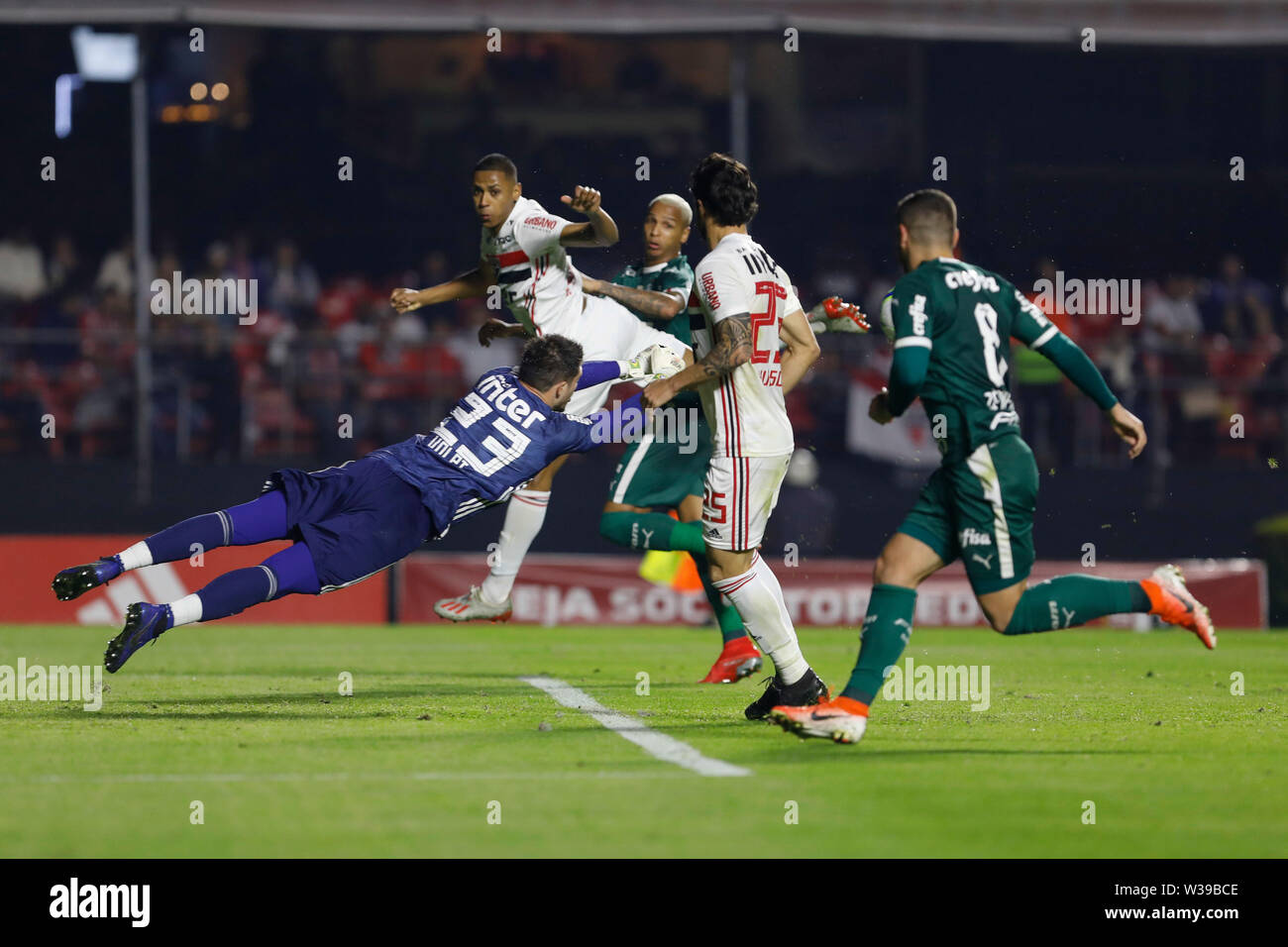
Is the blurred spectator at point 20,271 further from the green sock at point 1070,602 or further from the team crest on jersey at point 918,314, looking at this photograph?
the green sock at point 1070,602

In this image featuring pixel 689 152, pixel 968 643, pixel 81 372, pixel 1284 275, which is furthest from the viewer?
pixel 689 152

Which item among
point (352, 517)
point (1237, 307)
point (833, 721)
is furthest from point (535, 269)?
point (1237, 307)

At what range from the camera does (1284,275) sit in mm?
22938

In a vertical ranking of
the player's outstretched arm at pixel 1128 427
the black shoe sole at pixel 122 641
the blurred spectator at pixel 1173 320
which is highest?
the blurred spectator at pixel 1173 320

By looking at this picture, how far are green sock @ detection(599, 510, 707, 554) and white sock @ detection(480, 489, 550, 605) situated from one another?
1.79 ft

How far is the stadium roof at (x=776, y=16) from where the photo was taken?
18391mm

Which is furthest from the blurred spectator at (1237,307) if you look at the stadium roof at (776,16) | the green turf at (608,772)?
the green turf at (608,772)

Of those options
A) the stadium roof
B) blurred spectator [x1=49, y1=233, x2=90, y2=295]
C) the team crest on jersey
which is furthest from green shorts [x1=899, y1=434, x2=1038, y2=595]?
blurred spectator [x1=49, y1=233, x2=90, y2=295]

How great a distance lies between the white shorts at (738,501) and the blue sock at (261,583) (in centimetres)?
191

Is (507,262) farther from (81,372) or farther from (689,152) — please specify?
(689,152)

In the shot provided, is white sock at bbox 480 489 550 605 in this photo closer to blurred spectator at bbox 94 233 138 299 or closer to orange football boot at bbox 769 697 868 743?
orange football boot at bbox 769 697 868 743

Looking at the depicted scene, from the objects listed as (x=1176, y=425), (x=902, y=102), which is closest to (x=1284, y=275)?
(x=1176, y=425)

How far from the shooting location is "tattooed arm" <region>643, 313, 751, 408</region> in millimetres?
7184

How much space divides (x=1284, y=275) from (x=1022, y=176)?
487 cm
